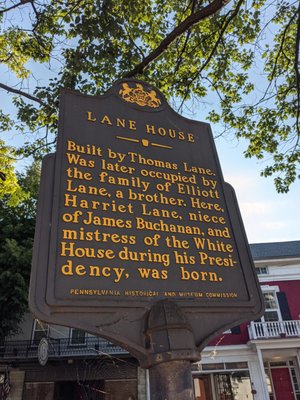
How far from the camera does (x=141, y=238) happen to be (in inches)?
119

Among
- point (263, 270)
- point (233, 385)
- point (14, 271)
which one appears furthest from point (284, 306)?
point (14, 271)

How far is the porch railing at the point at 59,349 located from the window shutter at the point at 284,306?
830 cm

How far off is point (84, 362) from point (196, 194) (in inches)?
591

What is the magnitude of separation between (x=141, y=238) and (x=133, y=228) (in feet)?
0.39

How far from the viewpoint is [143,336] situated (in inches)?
101

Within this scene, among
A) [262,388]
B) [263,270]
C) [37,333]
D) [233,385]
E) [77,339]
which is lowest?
[262,388]

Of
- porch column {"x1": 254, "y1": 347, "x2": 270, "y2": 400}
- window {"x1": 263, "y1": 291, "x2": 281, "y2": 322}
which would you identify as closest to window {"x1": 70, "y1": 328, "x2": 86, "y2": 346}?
porch column {"x1": 254, "y1": 347, "x2": 270, "y2": 400}

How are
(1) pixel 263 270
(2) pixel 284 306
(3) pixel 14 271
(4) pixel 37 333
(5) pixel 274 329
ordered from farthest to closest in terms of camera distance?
(1) pixel 263 270 < (2) pixel 284 306 < (4) pixel 37 333 < (5) pixel 274 329 < (3) pixel 14 271

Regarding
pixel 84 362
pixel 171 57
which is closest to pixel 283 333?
pixel 84 362

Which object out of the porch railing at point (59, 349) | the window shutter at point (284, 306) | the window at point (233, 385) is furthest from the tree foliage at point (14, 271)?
the window shutter at point (284, 306)

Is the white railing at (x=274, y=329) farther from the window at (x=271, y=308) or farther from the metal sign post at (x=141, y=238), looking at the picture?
the metal sign post at (x=141, y=238)

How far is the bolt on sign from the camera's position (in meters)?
2.57

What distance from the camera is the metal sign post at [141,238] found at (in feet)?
8.24

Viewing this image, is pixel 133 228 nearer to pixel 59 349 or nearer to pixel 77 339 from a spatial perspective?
pixel 59 349
